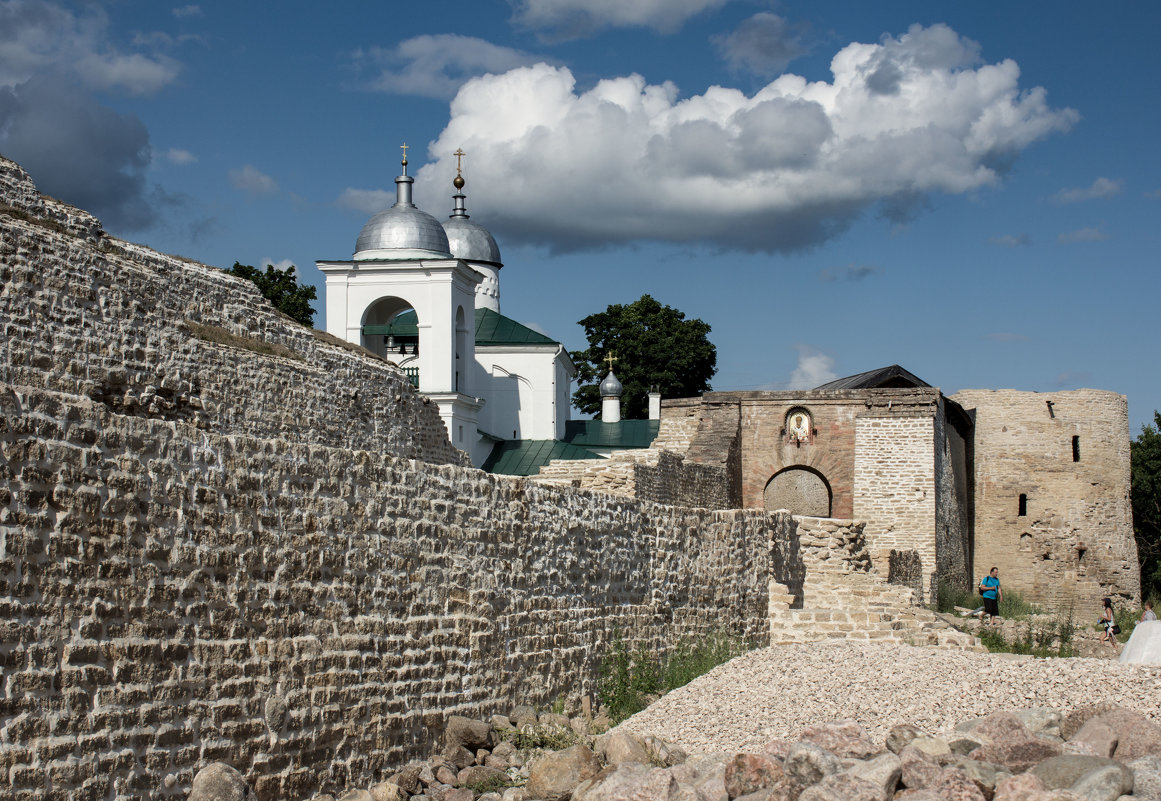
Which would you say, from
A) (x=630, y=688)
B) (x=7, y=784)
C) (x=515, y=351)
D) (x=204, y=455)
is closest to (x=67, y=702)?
(x=7, y=784)

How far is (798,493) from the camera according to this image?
26.6 m

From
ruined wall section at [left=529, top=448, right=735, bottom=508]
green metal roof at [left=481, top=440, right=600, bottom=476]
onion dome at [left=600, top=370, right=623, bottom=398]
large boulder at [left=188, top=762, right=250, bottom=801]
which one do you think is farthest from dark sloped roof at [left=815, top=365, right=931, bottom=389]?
large boulder at [left=188, top=762, right=250, bottom=801]

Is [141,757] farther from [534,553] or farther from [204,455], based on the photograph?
[534,553]

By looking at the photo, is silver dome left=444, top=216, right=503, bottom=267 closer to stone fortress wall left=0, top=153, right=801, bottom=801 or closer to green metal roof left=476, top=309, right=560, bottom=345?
green metal roof left=476, top=309, right=560, bottom=345

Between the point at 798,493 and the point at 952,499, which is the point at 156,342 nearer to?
the point at 798,493

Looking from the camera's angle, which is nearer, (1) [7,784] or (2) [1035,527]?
(1) [7,784]

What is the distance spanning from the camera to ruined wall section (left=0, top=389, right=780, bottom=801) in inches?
207

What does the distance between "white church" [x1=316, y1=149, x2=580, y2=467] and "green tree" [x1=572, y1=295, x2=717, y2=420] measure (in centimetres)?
458

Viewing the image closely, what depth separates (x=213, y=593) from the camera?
6.17 metres

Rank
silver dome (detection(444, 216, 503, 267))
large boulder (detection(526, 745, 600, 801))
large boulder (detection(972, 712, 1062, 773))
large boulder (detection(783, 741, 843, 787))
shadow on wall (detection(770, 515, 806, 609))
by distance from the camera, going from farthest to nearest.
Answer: silver dome (detection(444, 216, 503, 267))
shadow on wall (detection(770, 515, 806, 609))
large boulder (detection(526, 745, 600, 801))
large boulder (detection(972, 712, 1062, 773))
large boulder (detection(783, 741, 843, 787))

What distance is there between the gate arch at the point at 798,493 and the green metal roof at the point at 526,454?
44.1 ft

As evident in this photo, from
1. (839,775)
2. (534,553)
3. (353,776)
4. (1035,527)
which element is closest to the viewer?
(839,775)

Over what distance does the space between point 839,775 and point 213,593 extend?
3.22m

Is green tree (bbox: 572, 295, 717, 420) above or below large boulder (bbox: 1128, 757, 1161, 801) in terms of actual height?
above
